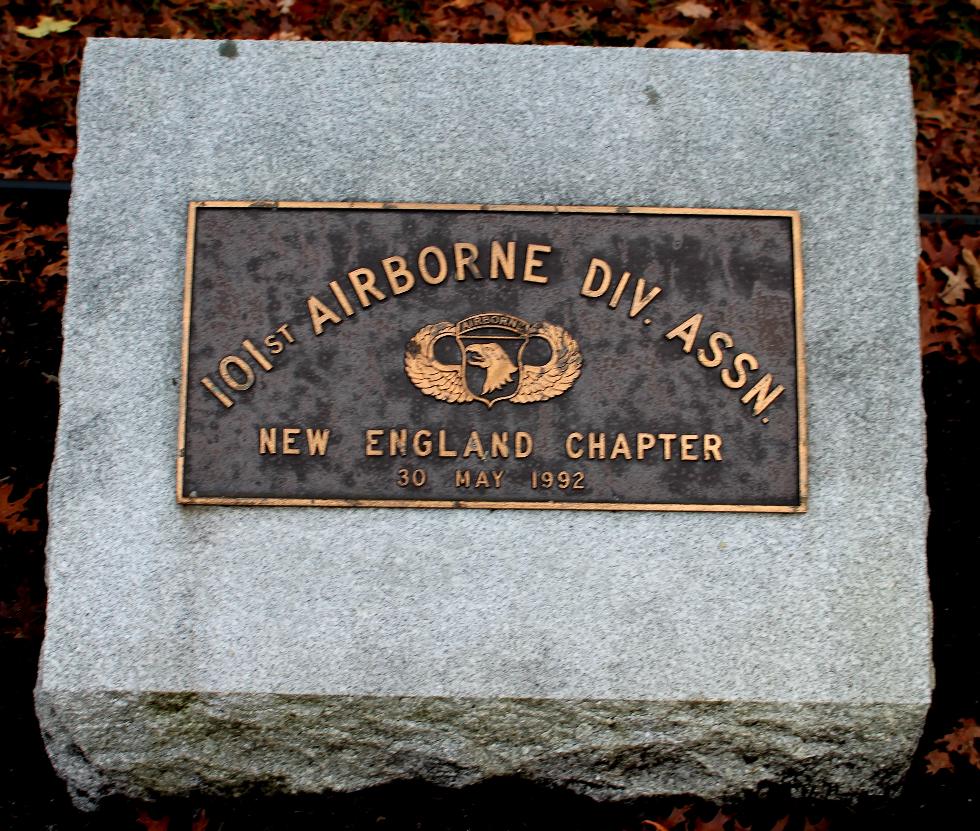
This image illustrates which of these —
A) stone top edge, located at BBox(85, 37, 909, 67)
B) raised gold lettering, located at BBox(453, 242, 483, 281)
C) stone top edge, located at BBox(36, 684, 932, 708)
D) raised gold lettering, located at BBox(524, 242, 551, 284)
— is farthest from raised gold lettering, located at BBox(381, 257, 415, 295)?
stone top edge, located at BBox(36, 684, 932, 708)

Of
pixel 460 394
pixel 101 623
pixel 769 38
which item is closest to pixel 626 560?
pixel 460 394

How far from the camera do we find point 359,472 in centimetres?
316

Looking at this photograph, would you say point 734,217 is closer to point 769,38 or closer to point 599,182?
point 599,182

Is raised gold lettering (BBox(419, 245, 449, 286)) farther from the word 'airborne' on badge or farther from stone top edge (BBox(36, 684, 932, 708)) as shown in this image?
stone top edge (BBox(36, 684, 932, 708))

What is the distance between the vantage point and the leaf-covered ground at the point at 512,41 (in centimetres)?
326

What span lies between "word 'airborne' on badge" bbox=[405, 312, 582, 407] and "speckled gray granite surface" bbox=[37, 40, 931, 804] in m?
0.38

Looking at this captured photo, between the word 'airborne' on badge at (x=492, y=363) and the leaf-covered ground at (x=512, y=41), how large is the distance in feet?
3.88

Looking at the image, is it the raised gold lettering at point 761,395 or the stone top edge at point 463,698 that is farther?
the raised gold lettering at point 761,395

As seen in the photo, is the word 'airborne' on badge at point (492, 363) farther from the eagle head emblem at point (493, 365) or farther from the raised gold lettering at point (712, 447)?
the raised gold lettering at point (712, 447)

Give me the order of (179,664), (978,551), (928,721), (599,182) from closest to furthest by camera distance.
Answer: (179,664) < (599,182) < (928,721) < (978,551)

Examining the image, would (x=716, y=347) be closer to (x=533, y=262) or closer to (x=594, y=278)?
(x=594, y=278)

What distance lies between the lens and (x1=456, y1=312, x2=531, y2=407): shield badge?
321 cm

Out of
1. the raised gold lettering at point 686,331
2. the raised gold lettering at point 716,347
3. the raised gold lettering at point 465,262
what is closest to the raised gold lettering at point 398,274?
the raised gold lettering at point 465,262

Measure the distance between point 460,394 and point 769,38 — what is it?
2.84 metres
